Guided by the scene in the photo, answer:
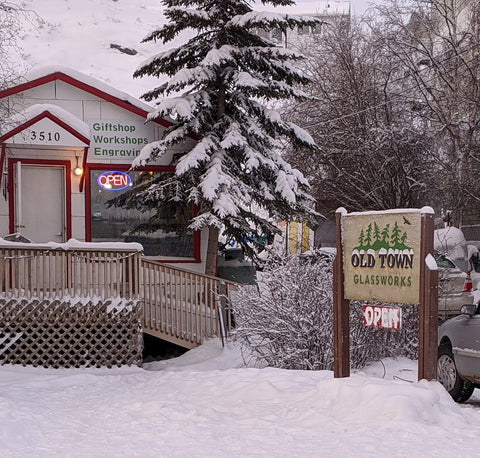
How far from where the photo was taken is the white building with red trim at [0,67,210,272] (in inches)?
575

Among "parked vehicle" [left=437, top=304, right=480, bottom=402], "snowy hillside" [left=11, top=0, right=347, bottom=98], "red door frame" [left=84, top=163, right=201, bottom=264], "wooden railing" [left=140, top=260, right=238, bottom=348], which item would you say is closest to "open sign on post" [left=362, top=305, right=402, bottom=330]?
"parked vehicle" [left=437, top=304, right=480, bottom=402]

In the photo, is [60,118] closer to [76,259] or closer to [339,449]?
[76,259]

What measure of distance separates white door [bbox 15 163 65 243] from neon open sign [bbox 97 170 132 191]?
80 centimetres

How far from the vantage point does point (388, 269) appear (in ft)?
25.5

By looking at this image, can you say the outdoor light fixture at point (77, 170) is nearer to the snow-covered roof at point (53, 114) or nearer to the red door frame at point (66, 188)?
the red door frame at point (66, 188)

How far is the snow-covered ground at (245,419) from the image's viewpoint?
6156 mm

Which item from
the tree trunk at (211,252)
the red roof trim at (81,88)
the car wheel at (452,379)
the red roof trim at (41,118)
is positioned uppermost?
the red roof trim at (81,88)

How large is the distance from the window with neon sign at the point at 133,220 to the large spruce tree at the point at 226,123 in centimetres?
30

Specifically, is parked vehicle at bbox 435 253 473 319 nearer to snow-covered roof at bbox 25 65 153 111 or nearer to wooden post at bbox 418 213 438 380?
snow-covered roof at bbox 25 65 153 111

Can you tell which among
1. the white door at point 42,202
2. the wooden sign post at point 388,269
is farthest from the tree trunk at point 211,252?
the wooden sign post at point 388,269

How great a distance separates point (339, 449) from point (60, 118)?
10.0 meters

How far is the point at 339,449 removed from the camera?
6062 mm

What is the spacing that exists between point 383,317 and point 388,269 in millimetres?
503

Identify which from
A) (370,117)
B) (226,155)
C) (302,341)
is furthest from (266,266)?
(370,117)
